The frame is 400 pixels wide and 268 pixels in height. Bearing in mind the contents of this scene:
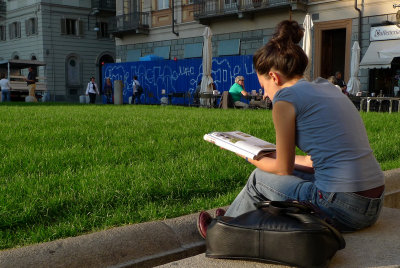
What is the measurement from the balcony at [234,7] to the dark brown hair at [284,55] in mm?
19398

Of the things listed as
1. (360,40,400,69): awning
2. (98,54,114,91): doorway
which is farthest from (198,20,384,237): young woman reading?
(98,54,114,91): doorway

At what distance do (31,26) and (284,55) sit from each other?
121ft

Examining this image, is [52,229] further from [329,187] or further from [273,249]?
[329,187]

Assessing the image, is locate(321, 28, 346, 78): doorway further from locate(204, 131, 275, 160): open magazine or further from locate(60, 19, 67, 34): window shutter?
locate(60, 19, 67, 34): window shutter

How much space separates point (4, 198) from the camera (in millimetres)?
3240

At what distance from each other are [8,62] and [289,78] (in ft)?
85.8

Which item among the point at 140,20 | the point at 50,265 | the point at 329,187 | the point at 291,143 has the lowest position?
the point at 50,265

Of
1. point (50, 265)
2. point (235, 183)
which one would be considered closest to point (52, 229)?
point (50, 265)

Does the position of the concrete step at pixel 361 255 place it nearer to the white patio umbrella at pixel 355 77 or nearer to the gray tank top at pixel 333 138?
the gray tank top at pixel 333 138

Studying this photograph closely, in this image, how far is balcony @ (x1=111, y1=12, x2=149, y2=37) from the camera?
28.6 m

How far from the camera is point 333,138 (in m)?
2.37

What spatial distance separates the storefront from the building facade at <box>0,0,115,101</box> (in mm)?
21628

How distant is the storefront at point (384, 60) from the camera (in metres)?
17.6

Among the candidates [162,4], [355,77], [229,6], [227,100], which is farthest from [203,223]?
[162,4]
